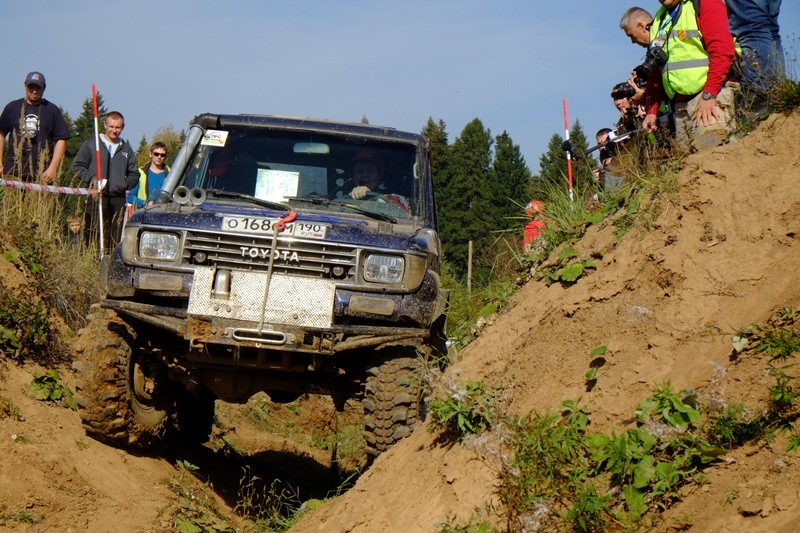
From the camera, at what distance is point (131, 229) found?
6.21 metres

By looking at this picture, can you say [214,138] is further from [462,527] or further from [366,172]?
[462,527]

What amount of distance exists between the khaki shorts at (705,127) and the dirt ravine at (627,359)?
0.47 metres

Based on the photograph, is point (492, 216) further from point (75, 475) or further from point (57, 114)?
point (75, 475)

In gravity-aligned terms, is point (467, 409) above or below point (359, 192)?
below

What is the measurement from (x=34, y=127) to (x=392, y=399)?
6.29 metres

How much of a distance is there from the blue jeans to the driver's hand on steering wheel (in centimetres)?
259

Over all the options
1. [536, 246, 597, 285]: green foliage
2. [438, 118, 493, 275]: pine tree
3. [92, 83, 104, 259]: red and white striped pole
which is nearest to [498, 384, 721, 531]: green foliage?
[536, 246, 597, 285]: green foliage

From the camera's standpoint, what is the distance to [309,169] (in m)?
7.10

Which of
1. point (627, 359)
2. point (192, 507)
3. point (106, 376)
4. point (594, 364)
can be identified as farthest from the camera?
point (192, 507)

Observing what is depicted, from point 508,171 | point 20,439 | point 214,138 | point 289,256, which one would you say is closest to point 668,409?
point 289,256

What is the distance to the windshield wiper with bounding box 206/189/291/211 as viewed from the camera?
21.1ft

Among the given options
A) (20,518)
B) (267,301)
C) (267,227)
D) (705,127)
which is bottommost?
(20,518)

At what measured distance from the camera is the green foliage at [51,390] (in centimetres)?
701

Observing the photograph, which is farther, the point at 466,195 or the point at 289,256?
the point at 466,195
